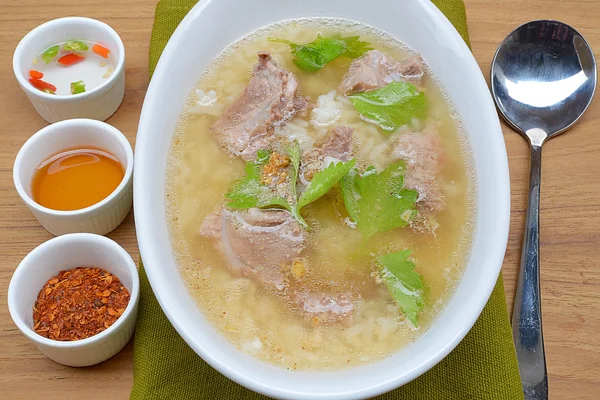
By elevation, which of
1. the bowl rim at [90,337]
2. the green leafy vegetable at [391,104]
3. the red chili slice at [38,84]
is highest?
the green leafy vegetable at [391,104]

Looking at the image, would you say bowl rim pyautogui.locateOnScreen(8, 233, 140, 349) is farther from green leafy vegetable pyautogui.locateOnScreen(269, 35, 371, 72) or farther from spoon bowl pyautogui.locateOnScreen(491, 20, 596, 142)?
spoon bowl pyautogui.locateOnScreen(491, 20, 596, 142)

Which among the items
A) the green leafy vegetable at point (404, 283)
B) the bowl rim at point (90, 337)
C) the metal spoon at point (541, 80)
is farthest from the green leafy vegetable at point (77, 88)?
the metal spoon at point (541, 80)

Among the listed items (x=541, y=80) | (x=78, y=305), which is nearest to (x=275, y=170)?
(x=78, y=305)

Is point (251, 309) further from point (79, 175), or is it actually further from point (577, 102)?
point (577, 102)

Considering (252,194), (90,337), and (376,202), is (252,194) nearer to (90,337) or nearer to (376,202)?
(376,202)

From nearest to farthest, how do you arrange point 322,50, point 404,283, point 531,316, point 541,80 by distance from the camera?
point 404,283
point 531,316
point 322,50
point 541,80

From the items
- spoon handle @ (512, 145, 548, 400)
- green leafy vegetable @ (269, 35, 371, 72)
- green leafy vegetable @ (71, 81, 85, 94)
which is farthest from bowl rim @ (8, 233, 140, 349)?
spoon handle @ (512, 145, 548, 400)

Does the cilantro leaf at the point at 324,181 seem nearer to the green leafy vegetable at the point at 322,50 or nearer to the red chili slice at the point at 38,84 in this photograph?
the green leafy vegetable at the point at 322,50
